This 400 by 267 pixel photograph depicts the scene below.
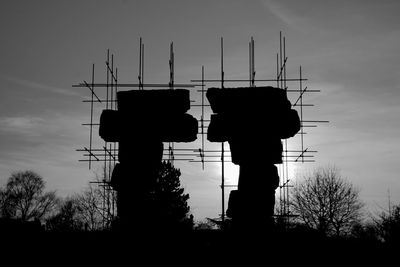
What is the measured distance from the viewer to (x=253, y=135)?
12.8 metres

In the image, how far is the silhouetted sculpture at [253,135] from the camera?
1275 centimetres

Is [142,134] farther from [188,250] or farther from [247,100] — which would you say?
[188,250]

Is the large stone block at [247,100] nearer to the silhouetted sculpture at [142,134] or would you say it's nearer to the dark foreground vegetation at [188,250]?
the silhouetted sculpture at [142,134]

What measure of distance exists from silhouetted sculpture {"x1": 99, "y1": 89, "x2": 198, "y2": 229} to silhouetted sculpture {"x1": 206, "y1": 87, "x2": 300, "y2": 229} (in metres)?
0.80

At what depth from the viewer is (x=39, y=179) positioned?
57969 mm

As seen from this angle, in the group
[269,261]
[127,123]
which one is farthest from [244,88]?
[269,261]

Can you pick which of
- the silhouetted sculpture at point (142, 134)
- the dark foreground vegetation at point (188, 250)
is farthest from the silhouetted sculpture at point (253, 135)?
the silhouetted sculpture at point (142, 134)

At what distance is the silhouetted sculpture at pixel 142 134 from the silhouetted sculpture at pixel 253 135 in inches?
31.7

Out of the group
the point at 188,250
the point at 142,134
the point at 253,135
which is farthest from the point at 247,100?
the point at 188,250

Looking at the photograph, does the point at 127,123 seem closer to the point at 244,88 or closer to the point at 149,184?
the point at 149,184

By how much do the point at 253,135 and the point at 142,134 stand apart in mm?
2673

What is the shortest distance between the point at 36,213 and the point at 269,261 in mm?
46613

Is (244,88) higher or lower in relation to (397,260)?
higher

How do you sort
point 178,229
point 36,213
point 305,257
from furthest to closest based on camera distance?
point 36,213
point 178,229
point 305,257
